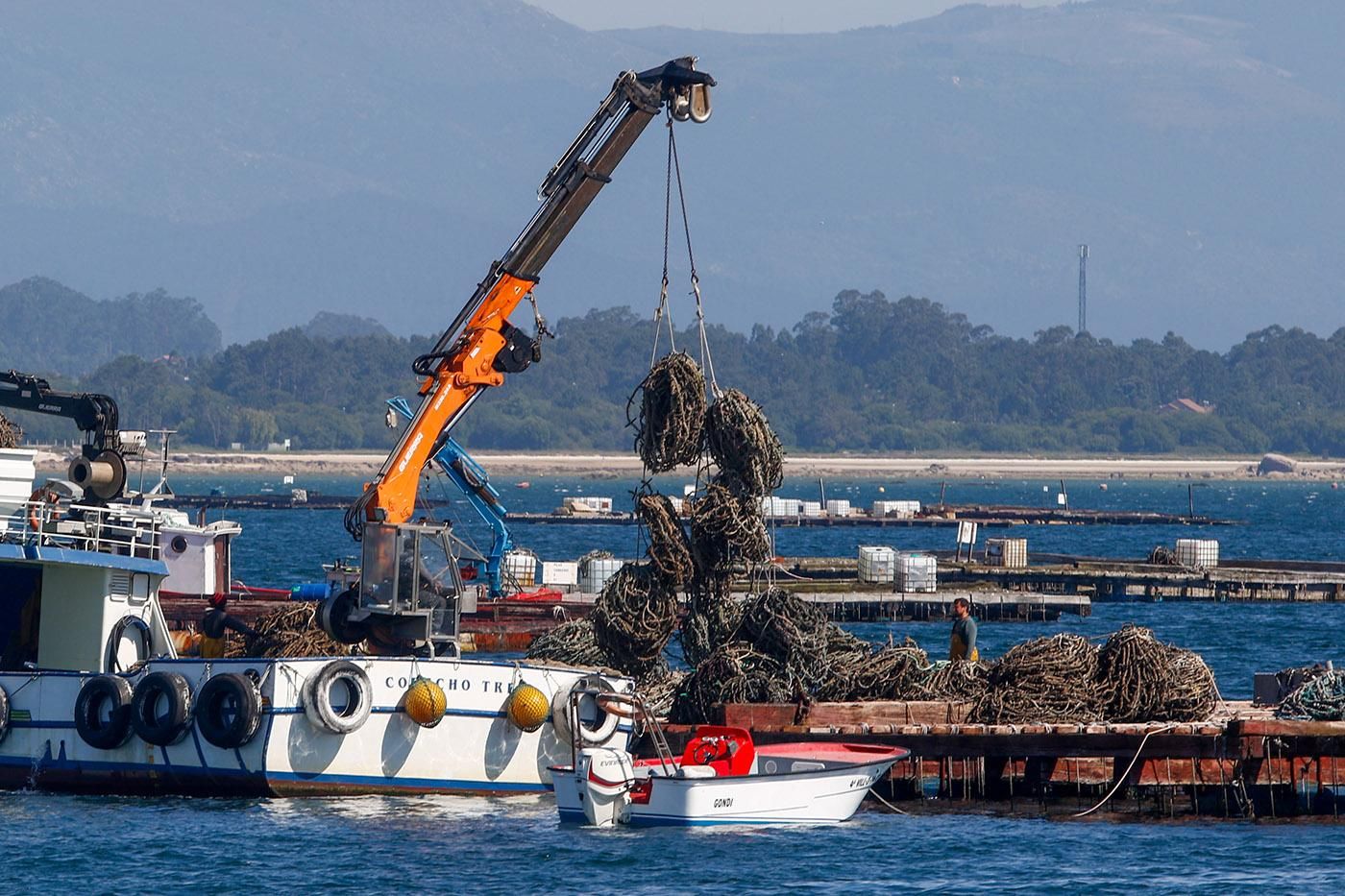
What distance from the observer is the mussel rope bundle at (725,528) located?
33625 millimetres

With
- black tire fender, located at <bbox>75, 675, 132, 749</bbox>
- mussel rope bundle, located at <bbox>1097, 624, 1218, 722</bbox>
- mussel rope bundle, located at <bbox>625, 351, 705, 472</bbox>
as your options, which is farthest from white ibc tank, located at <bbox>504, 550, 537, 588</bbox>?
black tire fender, located at <bbox>75, 675, 132, 749</bbox>

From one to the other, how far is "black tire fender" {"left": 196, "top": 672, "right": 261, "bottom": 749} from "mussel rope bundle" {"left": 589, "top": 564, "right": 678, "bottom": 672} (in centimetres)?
660

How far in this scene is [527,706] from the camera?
3025 cm

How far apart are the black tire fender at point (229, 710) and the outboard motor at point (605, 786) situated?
14.9 ft

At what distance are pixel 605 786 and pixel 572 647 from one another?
1154cm

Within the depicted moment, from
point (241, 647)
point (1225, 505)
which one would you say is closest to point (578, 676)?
point (241, 647)

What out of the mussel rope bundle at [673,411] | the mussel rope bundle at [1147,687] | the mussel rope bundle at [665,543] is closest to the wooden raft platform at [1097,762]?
the mussel rope bundle at [1147,687]

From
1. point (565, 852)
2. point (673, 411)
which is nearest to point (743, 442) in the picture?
point (673, 411)

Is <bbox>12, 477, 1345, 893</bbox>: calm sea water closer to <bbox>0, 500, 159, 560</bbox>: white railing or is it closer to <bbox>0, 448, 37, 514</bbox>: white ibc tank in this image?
<bbox>0, 500, 159, 560</bbox>: white railing

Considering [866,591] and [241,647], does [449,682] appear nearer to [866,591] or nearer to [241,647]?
[241,647]

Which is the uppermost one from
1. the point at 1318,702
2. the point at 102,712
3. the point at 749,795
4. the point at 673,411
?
the point at 673,411

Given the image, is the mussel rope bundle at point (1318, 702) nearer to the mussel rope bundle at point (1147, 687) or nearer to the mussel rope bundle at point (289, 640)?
the mussel rope bundle at point (1147, 687)

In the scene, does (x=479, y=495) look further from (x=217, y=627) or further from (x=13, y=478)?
(x=13, y=478)

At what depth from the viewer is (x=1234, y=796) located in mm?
31188
